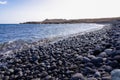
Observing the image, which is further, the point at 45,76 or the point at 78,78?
the point at 45,76

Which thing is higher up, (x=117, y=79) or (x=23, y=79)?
(x=117, y=79)

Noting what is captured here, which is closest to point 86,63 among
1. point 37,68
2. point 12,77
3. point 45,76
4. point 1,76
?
point 45,76

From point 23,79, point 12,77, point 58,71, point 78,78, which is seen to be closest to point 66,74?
point 58,71

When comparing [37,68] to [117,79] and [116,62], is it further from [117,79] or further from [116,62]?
[117,79]

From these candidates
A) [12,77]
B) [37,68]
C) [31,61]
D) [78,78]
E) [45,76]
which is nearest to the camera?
[78,78]

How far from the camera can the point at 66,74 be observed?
5.26 m

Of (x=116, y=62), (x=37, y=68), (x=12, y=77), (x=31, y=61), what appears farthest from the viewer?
(x=31, y=61)

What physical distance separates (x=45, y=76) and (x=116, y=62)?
6.23 ft

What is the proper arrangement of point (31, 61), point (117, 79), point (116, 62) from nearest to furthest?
point (117, 79) → point (116, 62) → point (31, 61)

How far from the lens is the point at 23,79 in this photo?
5547 mm

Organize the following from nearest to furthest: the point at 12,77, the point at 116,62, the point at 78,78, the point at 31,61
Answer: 1. the point at 78,78
2. the point at 116,62
3. the point at 12,77
4. the point at 31,61

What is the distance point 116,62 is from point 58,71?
1585 millimetres

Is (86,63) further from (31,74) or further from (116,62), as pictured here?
(31,74)

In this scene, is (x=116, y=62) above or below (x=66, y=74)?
above
